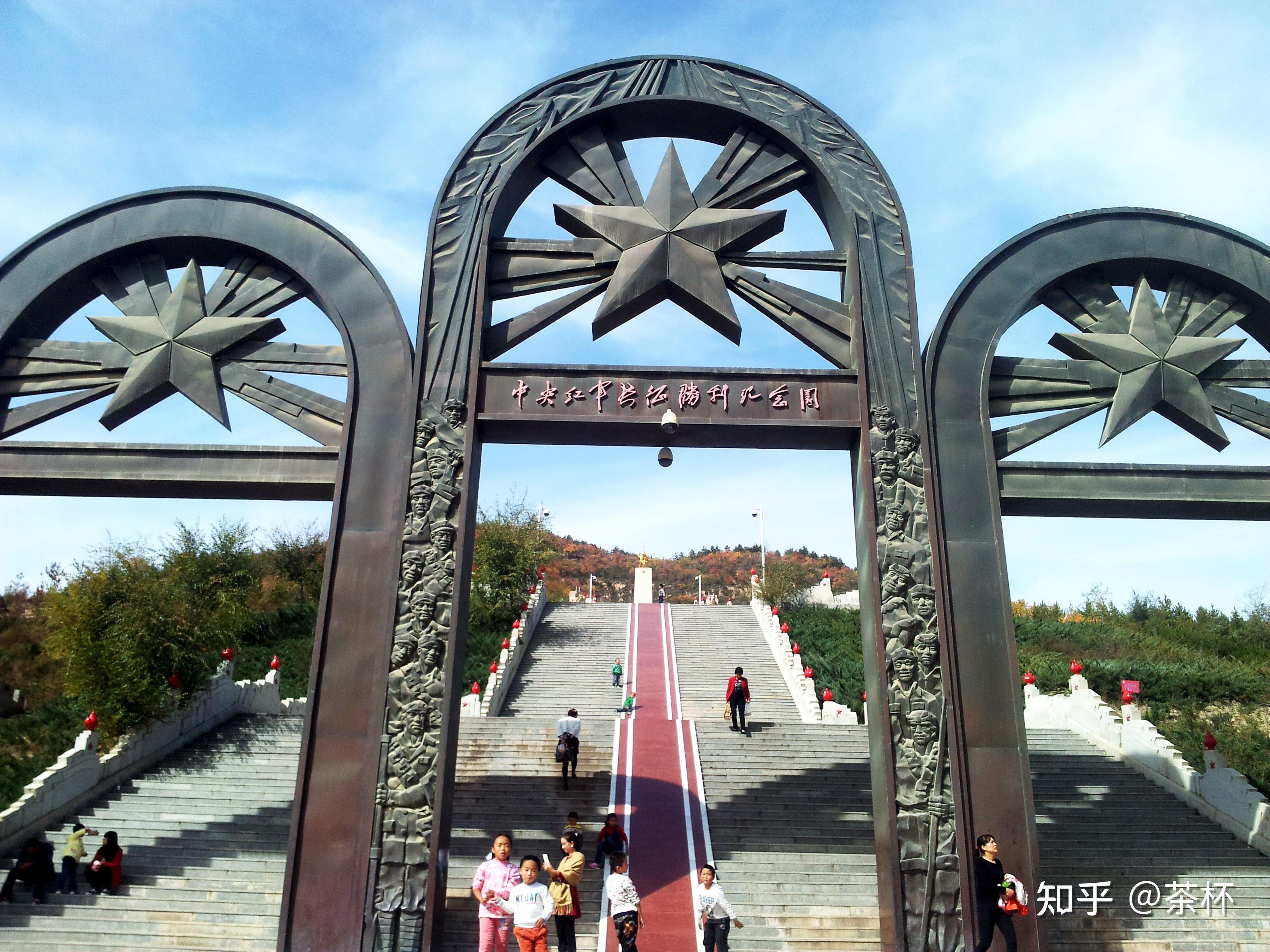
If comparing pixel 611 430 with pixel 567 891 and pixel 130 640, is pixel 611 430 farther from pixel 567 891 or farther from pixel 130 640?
pixel 130 640

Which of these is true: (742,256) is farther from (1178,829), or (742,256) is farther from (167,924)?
(1178,829)

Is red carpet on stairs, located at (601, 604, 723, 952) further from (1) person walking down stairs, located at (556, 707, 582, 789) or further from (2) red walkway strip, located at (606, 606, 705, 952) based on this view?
(1) person walking down stairs, located at (556, 707, 582, 789)

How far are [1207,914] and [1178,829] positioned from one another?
239 centimetres

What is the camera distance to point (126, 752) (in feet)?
37.5

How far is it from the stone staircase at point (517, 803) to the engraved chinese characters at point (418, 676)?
1189 mm

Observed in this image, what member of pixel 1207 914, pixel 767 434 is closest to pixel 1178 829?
pixel 1207 914

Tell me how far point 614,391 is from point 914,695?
367 centimetres

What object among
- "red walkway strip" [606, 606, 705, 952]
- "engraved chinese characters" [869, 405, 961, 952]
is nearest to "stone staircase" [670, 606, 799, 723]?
"red walkway strip" [606, 606, 705, 952]

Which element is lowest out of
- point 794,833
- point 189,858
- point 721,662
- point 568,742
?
point 189,858

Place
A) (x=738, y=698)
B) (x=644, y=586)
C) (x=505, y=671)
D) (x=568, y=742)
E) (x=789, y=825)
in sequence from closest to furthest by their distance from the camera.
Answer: (x=789, y=825) → (x=568, y=742) → (x=738, y=698) → (x=505, y=671) → (x=644, y=586)

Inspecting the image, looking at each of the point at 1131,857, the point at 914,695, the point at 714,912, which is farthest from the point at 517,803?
the point at 1131,857

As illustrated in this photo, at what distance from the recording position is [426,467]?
738cm

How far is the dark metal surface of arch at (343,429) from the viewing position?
6.58 m

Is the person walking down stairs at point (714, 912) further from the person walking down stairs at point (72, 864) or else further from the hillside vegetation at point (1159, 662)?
the hillside vegetation at point (1159, 662)
